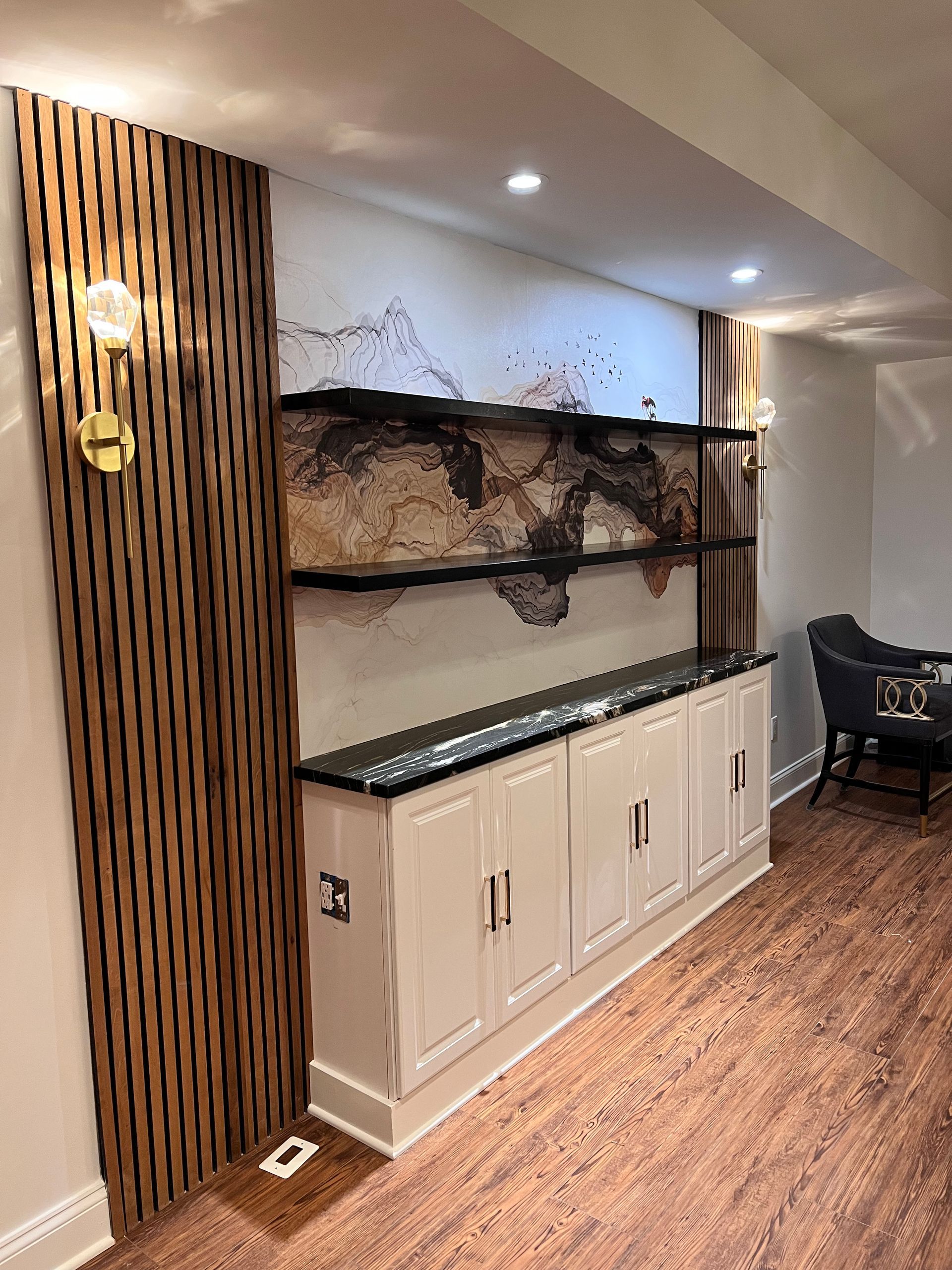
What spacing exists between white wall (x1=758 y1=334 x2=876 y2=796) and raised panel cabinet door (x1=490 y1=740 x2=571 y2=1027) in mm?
2294

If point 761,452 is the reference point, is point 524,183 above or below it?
above

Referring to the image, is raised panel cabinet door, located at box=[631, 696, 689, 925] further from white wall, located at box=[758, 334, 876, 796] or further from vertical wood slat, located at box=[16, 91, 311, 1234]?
white wall, located at box=[758, 334, 876, 796]

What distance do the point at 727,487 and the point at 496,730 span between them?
2.13 metres

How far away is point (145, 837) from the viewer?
2.13 m

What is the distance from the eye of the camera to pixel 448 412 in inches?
98.8

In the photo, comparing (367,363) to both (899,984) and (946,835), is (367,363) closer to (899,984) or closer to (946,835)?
(899,984)

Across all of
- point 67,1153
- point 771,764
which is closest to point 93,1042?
point 67,1153

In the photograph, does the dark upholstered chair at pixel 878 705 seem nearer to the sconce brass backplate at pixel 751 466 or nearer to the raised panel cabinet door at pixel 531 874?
the sconce brass backplate at pixel 751 466

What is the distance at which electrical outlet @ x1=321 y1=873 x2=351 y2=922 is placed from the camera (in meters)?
2.42

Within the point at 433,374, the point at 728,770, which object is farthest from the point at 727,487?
the point at 433,374

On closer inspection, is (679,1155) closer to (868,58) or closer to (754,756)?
(754,756)

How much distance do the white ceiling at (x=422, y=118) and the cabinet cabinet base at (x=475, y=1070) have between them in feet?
7.26

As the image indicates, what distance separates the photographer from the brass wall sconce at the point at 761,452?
4246 mm

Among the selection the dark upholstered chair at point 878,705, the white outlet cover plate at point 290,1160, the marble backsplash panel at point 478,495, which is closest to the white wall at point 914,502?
the dark upholstered chair at point 878,705
